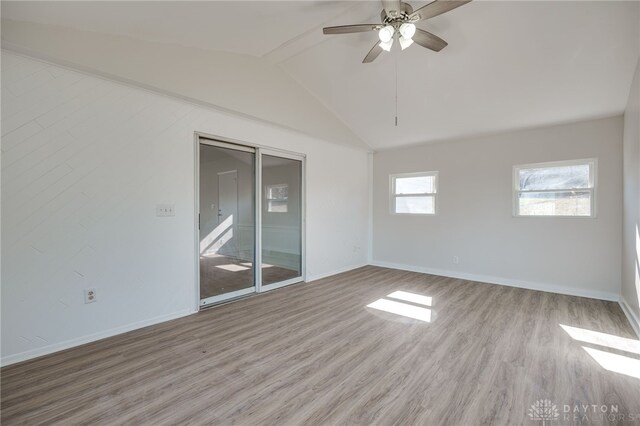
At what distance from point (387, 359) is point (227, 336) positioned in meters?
1.56

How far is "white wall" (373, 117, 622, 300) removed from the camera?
3.86 meters

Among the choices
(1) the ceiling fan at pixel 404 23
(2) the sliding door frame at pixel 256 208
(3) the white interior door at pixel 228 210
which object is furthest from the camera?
(3) the white interior door at pixel 228 210

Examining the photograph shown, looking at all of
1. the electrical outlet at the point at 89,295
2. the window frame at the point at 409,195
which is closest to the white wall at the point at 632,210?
the window frame at the point at 409,195

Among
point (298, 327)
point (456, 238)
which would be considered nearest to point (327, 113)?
point (456, 238)

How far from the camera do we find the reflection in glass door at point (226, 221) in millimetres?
3555

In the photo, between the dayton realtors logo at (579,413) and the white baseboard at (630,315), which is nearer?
the dayton realtors logo at (579,413)

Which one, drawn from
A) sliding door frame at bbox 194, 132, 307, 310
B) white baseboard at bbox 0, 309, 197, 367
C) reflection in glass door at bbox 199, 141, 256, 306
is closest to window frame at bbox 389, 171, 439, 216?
sliding door frame at bbox 194, 132, 307, 310

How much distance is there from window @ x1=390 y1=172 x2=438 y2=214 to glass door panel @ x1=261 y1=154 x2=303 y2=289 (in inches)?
91.9

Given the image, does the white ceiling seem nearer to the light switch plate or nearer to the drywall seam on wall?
the drywall seam on wall

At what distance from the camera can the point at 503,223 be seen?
4.63m

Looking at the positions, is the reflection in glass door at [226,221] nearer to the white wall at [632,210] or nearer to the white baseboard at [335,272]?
the white baseboard at [335,272]

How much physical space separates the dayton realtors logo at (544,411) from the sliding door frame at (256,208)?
3.28m

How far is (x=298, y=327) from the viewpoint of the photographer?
9.82 ft

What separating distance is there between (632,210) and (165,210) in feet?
17.3
